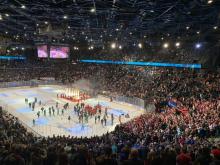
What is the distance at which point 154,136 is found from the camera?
15.8 m

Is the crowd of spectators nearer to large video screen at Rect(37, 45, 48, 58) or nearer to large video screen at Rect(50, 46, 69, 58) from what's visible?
large video screen at Rect(37, 45, 48, 58)

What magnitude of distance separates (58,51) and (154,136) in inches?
774

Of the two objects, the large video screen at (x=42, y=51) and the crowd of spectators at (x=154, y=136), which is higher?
the large video screen at (x=42, y=51)

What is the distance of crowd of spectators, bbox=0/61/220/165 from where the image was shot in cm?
630

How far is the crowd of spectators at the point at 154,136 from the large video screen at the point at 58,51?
346 inches

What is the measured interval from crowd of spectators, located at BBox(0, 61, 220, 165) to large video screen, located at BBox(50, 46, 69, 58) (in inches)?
346

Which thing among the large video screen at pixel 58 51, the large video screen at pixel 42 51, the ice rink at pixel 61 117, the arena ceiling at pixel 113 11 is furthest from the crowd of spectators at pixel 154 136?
the large video screen at pixel 58 51

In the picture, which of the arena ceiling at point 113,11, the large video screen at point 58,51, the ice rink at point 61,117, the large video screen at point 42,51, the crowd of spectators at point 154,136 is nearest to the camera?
the crowd of spectators at point 154,136

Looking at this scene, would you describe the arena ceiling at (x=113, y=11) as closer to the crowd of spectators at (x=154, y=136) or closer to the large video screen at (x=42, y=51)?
the large video screen at (x=42, y=51)

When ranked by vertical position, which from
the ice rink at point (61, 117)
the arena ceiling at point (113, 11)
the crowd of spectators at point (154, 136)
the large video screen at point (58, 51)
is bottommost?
the ice rink at point (61, 117)

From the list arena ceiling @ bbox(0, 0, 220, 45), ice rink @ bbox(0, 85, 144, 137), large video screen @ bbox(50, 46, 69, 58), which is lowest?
ice rink @ bbox(0, 85, 144, 137)

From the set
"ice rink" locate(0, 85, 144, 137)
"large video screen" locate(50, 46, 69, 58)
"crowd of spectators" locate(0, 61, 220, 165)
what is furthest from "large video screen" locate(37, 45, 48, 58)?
"crowd of spectators" locate(0, 61, 220, 165)

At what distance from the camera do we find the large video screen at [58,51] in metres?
31.8

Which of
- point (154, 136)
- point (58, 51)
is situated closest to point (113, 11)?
point (58, 51)
